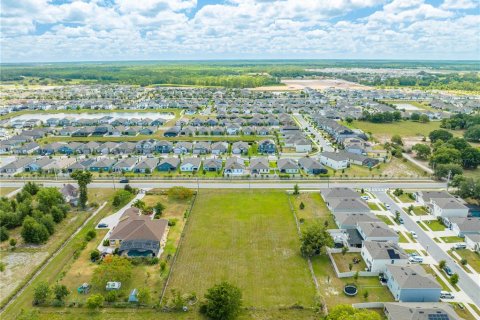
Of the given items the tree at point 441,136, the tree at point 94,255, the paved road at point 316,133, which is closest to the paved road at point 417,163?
the tree at point 441,136

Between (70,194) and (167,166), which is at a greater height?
(70,194)

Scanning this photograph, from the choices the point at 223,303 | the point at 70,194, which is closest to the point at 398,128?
the point at 223,303

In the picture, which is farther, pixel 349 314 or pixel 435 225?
pixel 435 225

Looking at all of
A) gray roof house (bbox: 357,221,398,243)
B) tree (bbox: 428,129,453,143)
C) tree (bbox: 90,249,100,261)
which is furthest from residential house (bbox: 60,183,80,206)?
tree (bbox: 428,129,453,143)

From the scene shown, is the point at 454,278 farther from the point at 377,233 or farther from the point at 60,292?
the point at 60,292

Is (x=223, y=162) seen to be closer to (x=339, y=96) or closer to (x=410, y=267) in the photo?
(x=410, y=267)

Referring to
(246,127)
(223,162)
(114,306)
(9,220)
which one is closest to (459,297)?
(114,306)
